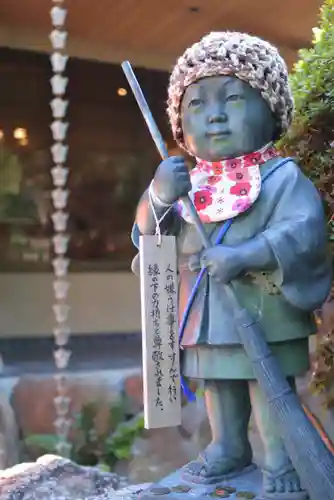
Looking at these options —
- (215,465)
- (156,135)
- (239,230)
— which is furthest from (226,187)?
(215,465)

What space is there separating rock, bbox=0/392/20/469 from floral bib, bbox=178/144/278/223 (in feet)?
9.01

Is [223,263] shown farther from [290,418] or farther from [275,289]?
[290,418]

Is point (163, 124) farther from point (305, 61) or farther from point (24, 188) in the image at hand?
point (305, 61)

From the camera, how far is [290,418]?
1.61 metres

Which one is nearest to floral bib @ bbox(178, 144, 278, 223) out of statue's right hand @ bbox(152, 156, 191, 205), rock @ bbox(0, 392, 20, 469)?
statue's right hand @ bbox(152, 156, 191, 205)

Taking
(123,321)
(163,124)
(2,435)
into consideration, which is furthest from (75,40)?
(2,435)

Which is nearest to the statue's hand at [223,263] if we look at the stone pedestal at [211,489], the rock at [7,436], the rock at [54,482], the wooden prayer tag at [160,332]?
the wooden prayer tag at [160,332]

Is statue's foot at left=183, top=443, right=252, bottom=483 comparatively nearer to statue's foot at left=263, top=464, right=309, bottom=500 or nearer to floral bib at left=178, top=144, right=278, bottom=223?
statue's foot at left=263, top=464, right=309, bottom=500

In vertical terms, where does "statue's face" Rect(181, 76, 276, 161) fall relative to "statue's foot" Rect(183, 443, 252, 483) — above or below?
above

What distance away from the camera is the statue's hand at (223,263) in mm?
1660

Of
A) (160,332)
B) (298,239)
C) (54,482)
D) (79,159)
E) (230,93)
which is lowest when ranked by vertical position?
(54,482)

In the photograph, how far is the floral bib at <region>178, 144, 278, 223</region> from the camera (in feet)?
5.90

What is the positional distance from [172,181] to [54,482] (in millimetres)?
Answer: 1776

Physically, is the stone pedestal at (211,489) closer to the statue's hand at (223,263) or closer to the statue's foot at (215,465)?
the statue's foot at (215,465)
